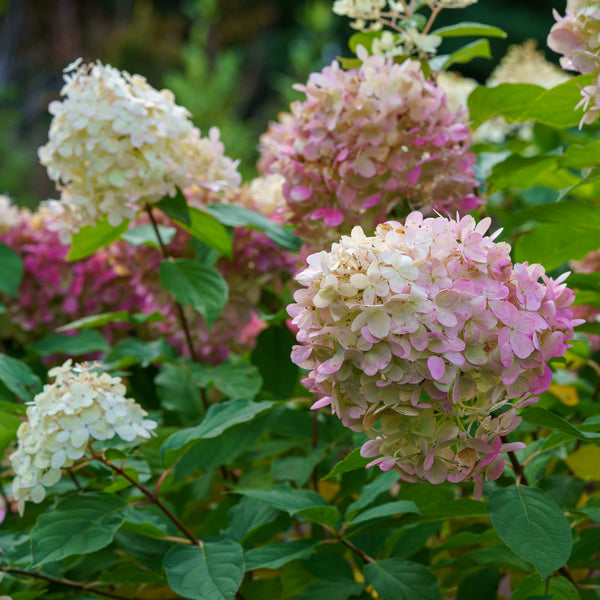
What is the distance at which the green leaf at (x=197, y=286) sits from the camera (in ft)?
3.32

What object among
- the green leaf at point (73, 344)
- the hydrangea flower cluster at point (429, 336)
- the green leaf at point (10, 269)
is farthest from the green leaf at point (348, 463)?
the green leaf at point (10, 269)

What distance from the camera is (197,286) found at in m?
1.04

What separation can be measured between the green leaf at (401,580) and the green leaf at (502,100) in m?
0.53

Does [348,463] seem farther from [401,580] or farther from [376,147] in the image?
[376,147]

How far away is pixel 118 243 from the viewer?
48.6 inches

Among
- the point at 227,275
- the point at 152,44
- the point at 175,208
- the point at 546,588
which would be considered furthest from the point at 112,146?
the point at 152,44

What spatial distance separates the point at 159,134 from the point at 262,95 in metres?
9.12

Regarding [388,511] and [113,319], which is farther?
[113,319]

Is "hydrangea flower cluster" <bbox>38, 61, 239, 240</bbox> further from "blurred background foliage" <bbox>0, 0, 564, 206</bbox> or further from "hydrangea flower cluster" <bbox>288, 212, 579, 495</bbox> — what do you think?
"blurred background foliage" <bbox>0, 0, 564, 206</bbox>

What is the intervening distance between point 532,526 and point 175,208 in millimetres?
622

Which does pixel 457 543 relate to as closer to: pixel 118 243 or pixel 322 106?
pixel 322 106

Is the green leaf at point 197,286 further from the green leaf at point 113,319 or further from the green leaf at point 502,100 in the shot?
the green leaf at point 502,100

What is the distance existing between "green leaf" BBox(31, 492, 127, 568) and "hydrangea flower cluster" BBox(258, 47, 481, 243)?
403 millimetres

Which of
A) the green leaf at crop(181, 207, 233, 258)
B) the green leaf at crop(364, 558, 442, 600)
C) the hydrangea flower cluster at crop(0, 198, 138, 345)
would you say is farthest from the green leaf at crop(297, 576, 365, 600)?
the hydrangea flower cluster at crop(0, 198, 138, 345)
